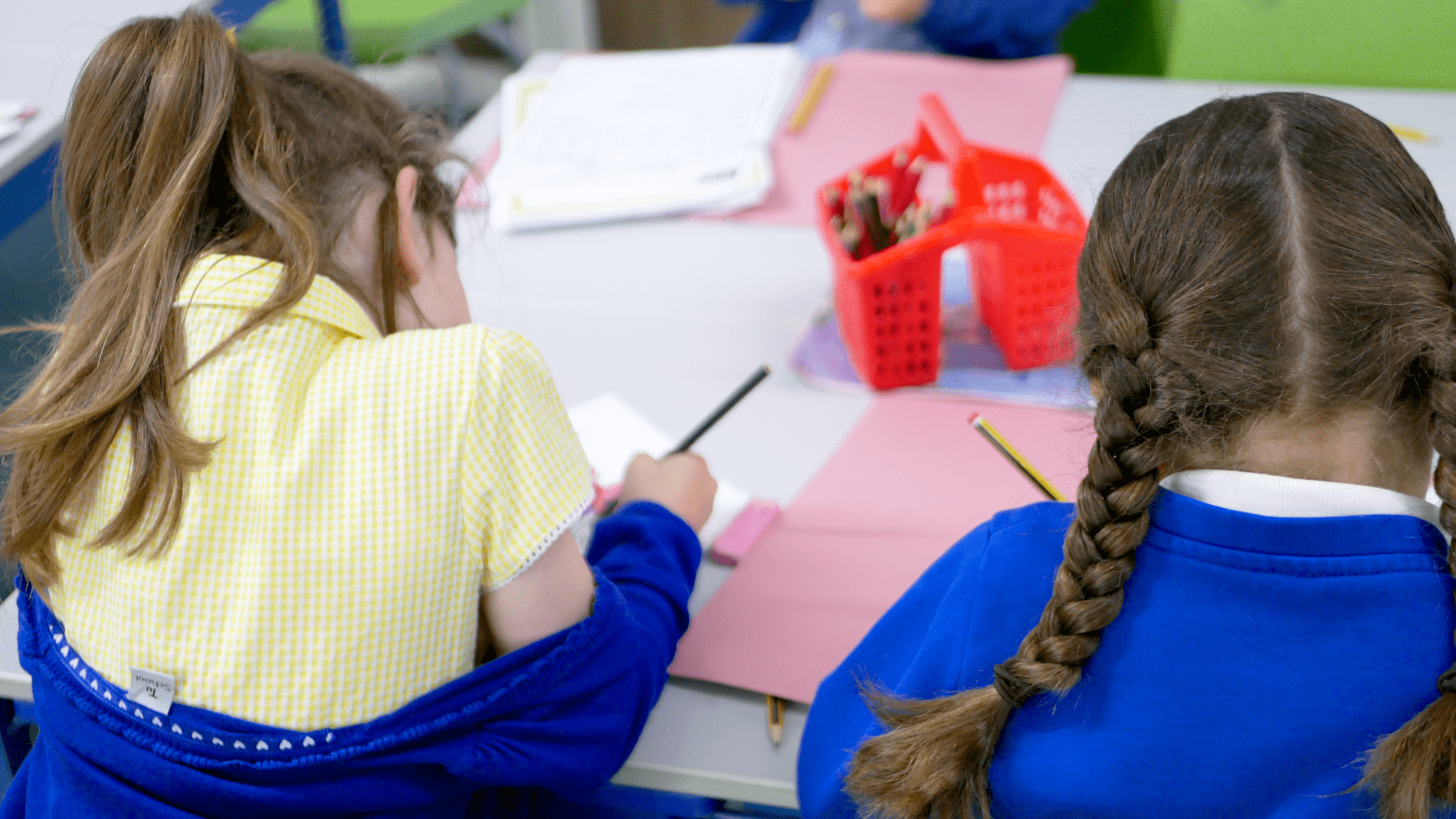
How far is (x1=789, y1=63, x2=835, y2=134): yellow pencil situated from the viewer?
147cm

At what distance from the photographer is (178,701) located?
65cm

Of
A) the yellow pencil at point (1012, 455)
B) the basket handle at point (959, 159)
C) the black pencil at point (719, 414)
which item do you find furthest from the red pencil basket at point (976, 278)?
the yellow pencil at point (1012, 455)

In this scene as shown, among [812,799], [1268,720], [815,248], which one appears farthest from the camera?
[815,248]

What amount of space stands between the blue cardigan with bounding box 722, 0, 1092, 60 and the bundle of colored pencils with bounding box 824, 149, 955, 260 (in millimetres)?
731

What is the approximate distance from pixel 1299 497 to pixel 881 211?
21.7 inches

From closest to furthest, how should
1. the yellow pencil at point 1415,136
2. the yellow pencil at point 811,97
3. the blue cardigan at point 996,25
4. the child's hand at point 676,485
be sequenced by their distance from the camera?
the child's hand at point 676,485, the yellow pencil at point 1415,136, the yellow pencil at point 811,97, the blue cardigan at point 996,25

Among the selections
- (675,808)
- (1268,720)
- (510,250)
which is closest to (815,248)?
(510,250)

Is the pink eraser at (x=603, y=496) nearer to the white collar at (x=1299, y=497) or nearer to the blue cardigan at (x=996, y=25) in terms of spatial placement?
the white collar at (x=1299, y=497)

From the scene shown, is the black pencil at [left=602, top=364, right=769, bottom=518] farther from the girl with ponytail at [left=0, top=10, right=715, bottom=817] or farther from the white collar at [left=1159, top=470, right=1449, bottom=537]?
the white collar at [left=1159, top=470, right=1449, bottom=537]

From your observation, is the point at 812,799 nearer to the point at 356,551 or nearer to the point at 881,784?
the point at 881,784

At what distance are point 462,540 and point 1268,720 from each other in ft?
1.43

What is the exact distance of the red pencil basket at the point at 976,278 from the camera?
39.0 inches

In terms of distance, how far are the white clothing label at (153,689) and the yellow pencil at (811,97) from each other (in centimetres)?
105

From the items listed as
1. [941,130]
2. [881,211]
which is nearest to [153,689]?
[881,211]
